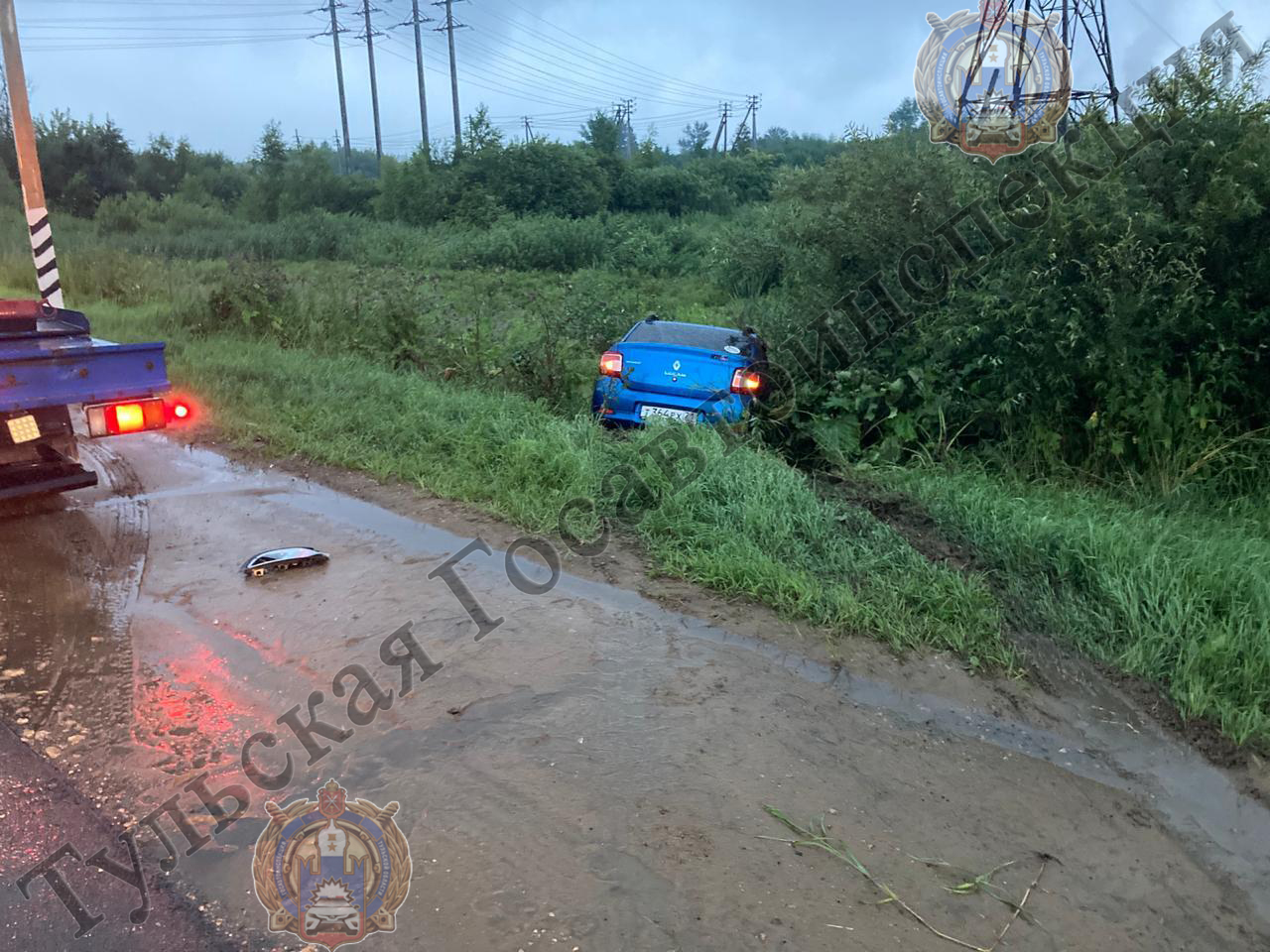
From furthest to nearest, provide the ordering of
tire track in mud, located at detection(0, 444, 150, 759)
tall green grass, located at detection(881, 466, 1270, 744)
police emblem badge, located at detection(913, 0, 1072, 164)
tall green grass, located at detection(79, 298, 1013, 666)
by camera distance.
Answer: police emblem badge, located at detection(913, 0, 1072, 164), tall green grass, located at detection(79, 298, 1013, 666), tall green grass, located at detection(881, 466, 1270, 744), tire track in mud, located at detection(0, 444, 150, 759)

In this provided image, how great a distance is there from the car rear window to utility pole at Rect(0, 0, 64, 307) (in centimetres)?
722

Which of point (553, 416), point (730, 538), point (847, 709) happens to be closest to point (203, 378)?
point (553, 416)

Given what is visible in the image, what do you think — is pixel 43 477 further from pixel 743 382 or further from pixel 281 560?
pixel 743 382

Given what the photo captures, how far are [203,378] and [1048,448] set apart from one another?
8.31 m

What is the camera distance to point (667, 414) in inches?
300

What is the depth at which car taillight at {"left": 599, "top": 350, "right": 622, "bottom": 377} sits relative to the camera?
784 cm

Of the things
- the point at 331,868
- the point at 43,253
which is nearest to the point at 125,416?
the point at 331,868

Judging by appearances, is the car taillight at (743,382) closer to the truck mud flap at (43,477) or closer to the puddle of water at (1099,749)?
the puddle of water at (1099,749)

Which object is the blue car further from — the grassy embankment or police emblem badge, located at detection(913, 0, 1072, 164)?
police emblem badge, located at detection(913, 0, 1072, 164)

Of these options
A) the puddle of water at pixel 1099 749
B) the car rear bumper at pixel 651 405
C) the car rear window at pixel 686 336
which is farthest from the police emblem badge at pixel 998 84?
the puddle of water at pixel 1099 749

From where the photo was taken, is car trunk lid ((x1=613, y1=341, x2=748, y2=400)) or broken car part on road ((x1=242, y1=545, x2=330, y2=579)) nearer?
broken car part on road ((x1=242, y1=545, x2=330, y2=579))

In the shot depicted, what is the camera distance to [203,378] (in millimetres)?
9492

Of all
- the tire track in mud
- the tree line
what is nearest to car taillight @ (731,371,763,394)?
the tire track in mud

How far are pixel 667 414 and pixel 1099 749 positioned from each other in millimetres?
4557
